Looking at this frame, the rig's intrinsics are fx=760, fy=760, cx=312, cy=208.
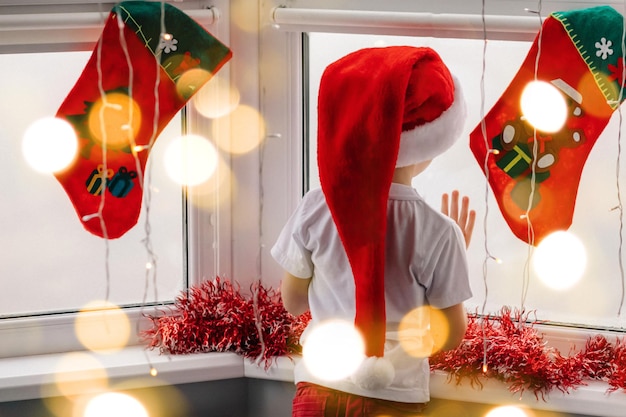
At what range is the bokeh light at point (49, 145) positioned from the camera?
1.59 m

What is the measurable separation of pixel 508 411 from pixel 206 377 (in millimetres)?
640

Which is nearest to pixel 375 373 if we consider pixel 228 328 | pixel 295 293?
pixel 295 293

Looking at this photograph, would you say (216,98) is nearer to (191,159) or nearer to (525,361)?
(191,159)

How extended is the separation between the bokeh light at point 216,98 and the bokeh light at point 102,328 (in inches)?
20.1

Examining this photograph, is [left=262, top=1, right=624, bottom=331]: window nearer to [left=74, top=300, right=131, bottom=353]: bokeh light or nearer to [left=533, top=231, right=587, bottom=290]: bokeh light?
[left=533, top=231, right=587, bottom=290]: bokeh light

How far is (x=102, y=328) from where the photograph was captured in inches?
70.2

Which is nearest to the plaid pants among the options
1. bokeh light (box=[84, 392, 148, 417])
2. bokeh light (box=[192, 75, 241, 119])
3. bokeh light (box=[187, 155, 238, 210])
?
bokeh light (box=[84, 392, 148, 417])

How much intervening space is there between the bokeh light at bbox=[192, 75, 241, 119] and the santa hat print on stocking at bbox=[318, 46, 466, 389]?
0.50 metres

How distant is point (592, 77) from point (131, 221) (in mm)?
980

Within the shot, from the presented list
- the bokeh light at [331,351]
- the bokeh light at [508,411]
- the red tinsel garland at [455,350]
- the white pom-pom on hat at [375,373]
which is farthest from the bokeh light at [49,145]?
the bokeh light at [508,411]

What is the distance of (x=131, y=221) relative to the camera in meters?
1.61

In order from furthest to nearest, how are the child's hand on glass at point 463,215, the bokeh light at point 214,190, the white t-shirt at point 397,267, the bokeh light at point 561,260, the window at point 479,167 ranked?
the bokeh light at point 214,190 → the bokeh light at point 561,260 → the window at point 479,167 → the child's hand on glass at point 463,215 → the white t-shirt at point 397,267

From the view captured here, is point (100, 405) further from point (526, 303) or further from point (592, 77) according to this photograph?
point (592, 77)

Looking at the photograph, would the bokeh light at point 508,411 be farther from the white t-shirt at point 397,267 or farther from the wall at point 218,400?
the wall at point 218,400
